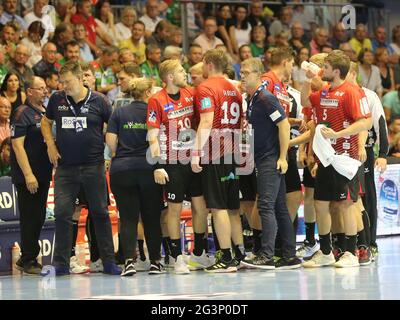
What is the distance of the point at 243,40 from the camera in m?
18.1

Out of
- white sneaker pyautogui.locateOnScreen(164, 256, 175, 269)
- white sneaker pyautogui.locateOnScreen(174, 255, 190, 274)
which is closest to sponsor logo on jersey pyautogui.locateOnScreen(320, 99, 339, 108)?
white sneaker pyautogui.locateOnScreen(174, 255, 190, 274)

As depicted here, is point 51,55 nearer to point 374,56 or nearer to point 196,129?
point 196,129

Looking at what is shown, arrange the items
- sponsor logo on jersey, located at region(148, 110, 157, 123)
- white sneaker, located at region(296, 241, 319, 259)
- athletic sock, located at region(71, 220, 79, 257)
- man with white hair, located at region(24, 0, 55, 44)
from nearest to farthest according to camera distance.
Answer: sponsor logo on jersey, located at region(148, 110, 157, 123)
athletic sock, located at region(71, 220, 79, 257)
white sneaker, located at region(296, 241, 319, 259)
man with white hair, located at region(24, 0, 55, 44)

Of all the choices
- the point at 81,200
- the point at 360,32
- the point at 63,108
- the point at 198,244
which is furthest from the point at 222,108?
the point at 360,32

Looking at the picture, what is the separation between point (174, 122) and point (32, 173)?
1.68m

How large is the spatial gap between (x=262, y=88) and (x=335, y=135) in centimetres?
90

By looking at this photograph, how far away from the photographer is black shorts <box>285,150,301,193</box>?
11.7 m

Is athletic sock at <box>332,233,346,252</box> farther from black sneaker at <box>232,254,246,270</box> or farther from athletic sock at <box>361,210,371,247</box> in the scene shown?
black sneaker at <box>232,254,246,270</box>

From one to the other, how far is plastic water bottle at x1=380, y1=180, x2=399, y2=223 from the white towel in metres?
4.32

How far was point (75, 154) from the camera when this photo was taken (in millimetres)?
10781

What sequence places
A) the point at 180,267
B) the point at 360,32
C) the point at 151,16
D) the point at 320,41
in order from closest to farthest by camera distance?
the point at 180,267 → the point at 151,16 → the point at 320,41 → the point at 360,32

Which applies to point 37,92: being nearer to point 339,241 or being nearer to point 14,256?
point 14,256
